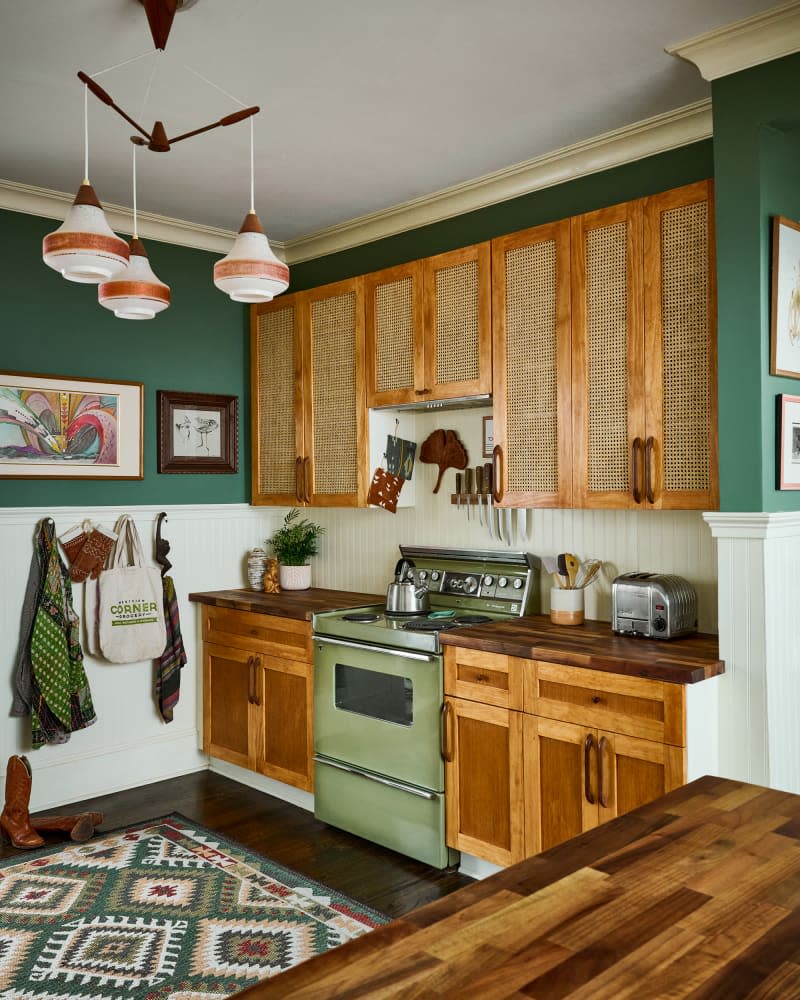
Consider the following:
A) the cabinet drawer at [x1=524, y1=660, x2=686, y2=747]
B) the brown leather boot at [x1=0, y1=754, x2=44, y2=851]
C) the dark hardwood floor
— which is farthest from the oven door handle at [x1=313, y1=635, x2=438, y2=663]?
the brown leather boot at [x1=0, y1=754, x2=44, y2=851]

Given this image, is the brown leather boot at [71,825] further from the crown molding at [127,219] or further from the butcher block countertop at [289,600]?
the crown molding at [127,219]

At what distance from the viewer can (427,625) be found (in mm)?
3316

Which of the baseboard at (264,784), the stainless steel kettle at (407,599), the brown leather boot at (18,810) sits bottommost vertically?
the baseboard at (264,784)

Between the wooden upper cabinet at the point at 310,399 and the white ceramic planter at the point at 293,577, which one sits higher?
the wooden upper cabinet at the point at 310,399

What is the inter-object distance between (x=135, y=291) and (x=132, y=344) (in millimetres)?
1812

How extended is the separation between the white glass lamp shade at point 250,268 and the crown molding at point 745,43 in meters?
1.41

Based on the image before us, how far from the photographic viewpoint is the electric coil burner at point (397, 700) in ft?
10.4

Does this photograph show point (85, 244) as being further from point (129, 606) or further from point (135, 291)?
point (129, 606)

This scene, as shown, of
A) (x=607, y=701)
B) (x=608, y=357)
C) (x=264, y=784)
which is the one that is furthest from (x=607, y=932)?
(x=264, y=784)

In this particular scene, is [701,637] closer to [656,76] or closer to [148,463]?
[656,76]

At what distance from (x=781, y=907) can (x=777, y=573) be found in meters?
1.62

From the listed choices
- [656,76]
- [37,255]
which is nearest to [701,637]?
[656,76]

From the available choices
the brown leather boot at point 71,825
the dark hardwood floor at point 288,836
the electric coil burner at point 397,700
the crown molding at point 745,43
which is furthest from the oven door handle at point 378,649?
the crown molding at point 745,43

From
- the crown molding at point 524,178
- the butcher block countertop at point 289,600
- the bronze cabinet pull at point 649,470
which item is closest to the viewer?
the bronze cabinet pull at point 649,470
